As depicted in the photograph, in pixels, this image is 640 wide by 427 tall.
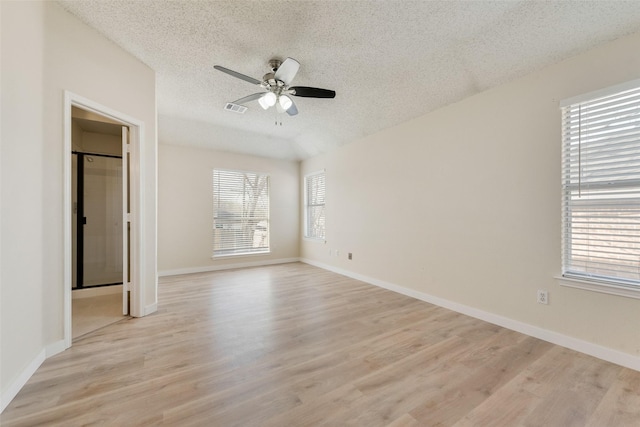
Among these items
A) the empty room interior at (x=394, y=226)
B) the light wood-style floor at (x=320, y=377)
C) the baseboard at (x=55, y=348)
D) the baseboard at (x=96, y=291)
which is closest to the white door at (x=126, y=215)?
the empty room interior at (x=394, y=226)

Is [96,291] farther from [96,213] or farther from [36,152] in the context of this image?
[36,152]

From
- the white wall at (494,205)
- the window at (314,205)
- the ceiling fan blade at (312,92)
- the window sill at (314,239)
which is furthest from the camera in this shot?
the window at (314,205)

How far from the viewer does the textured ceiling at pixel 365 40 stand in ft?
6.65

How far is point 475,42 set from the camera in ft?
7.80

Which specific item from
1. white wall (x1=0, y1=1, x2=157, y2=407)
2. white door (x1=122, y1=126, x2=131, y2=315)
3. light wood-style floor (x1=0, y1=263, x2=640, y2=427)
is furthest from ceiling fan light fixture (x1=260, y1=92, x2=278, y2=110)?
light wood-style floor (x1=0, y1=263, x2=640, y2=427)

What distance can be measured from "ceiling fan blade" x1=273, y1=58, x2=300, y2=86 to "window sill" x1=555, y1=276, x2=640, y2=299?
3121 millimetres

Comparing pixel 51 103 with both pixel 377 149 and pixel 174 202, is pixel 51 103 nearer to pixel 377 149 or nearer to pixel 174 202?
pixel 174 202

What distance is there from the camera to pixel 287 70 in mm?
2471

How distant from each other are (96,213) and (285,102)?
363 cm

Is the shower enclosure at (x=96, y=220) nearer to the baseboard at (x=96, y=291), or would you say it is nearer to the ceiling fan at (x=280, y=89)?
the baseboard at (x=96, y=291)

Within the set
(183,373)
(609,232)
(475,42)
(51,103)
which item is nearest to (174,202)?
(51,103)

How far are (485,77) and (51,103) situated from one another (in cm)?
403

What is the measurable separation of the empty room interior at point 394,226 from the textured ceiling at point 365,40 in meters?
0.02

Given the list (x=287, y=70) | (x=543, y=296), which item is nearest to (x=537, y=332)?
(x=543, y=296)
